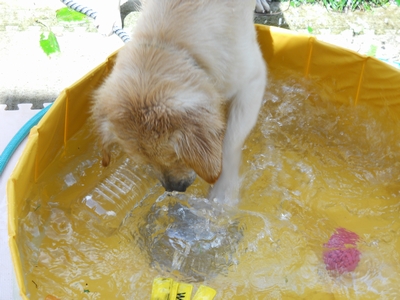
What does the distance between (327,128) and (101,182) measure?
1623mm

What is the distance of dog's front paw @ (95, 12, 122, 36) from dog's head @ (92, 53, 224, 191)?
2.15 meters

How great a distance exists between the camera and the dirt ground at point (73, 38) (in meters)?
3.76

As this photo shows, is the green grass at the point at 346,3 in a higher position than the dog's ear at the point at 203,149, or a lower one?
lower

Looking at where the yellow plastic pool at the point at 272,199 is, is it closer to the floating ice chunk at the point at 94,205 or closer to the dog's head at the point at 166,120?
the floating ice chunk at the point at 94,205

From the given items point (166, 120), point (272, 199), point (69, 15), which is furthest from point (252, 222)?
point (69, 15)

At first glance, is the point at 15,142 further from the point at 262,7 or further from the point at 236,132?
the point at 262,7

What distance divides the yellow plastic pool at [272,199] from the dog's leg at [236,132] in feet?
0.46

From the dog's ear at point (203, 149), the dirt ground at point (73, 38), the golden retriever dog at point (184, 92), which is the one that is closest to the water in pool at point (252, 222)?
the golden retriever dog at point (184, 92)

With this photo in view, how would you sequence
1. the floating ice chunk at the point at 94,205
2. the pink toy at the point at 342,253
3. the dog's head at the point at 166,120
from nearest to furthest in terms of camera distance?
1. the dog's head at the point at 166,120
2. the pink toy at the point at 342,253
3. the floating ice chunk at the point at 94,205

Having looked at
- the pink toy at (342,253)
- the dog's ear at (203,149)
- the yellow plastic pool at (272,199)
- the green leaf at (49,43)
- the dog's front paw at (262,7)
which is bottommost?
the pink toy at (342,253)

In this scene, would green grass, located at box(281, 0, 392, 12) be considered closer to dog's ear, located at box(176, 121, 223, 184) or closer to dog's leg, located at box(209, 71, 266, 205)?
dog's leg, located at box(209, 71, 266, 205)

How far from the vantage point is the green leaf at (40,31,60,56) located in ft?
13.3

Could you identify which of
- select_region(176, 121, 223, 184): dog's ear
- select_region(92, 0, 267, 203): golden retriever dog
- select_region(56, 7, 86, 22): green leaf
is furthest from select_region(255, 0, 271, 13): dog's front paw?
select_region(176, 121, 223, 184): dog's ear

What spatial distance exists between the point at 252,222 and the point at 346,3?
291 centimetres
